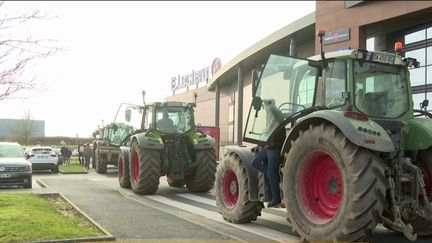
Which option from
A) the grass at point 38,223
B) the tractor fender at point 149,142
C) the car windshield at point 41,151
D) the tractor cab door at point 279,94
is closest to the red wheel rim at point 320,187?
the tractor cab door at point 279,94

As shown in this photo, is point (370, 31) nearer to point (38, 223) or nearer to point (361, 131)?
point (361, 131)

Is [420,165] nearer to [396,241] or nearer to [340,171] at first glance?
[396,241]

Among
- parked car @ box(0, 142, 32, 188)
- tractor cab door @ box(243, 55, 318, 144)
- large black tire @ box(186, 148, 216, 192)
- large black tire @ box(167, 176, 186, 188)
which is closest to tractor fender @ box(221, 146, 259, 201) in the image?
tractor cab door @ box(243, 55, 318, 144)

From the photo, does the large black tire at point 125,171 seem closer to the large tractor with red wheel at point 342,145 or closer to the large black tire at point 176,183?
the large black tire at point 176,183

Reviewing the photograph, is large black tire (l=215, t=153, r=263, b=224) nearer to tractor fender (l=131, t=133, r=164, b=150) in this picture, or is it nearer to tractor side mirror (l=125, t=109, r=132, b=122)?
tractor fender (l=131, t=133, r=164, b=150)

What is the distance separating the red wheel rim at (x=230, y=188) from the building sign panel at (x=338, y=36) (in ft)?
61.1

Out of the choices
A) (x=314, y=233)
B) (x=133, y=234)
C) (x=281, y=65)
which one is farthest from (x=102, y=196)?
(x=314, y=233)

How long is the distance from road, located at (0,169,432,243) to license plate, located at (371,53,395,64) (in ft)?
8.81

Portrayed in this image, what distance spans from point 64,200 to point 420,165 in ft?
26.6

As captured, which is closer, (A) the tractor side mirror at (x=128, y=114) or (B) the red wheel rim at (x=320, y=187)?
(B) the red wheel rim at (x=320, y=187)

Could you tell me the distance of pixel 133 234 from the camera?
785 centimetres

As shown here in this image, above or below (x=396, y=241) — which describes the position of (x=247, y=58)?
above

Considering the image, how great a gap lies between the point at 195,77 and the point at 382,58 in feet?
223

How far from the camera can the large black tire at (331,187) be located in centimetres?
636
